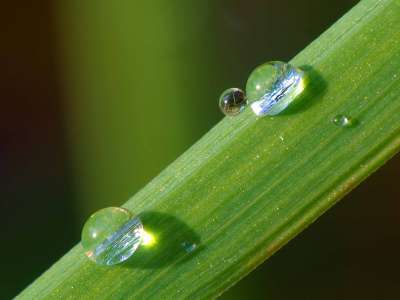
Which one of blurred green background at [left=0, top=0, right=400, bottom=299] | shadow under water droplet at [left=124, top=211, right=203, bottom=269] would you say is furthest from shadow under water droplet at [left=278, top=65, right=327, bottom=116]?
blurred green background at [left=0, top=0, right=400, bottom=299]

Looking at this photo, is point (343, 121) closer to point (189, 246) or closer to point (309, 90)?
point (309, 90)

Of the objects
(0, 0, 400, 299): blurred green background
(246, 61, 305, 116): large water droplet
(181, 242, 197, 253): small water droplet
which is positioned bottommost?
(181, 242, 197, 253): small water droplet

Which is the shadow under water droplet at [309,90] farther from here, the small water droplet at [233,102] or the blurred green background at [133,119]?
the blurred green background at [133,119]

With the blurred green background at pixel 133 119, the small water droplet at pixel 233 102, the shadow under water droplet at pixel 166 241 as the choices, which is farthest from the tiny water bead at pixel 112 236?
the blurred green background at pixel 133 119

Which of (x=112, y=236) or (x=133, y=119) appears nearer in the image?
(x=112, y=236)

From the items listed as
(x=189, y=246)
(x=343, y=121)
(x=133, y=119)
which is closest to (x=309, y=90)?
(x=343, y=121)

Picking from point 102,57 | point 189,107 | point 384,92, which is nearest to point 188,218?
point 384,92

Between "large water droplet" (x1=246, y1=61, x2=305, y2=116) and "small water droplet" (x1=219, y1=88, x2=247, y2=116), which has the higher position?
"small water droplet" (x1=219, y1=88, x2=247, y2=116)

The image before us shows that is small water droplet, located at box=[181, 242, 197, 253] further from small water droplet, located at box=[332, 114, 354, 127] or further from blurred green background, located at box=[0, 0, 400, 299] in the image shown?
blurred green background, located at box=[0, 0, 400, 299]
